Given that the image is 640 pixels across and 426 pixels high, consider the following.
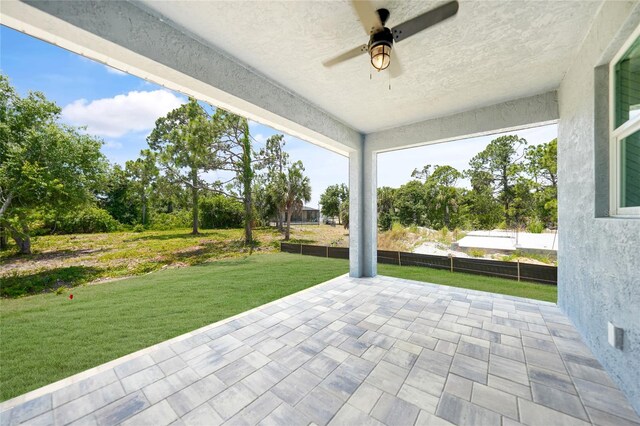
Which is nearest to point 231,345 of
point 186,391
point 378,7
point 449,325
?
point 186,391

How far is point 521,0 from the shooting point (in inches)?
63.8

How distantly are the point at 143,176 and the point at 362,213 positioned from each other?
622 centimetres

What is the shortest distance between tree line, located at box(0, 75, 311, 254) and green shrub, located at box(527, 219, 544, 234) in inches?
281

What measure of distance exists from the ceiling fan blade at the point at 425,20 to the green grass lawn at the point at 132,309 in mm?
3449

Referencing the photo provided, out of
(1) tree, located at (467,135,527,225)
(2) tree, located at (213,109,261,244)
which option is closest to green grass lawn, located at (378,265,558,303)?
(1) tree, located at (467,135,527,225)

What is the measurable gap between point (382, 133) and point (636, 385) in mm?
3976

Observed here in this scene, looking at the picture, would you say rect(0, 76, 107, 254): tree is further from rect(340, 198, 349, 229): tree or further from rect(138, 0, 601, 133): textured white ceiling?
rect(340, 198, 349, 229): tree

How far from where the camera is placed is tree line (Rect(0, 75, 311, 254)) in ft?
12.6

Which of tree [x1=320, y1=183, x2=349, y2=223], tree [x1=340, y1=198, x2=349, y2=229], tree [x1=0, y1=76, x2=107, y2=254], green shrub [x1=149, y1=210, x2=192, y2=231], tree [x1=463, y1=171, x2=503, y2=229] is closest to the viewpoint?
tree [x1=0, y1=76, x2=107, y2=254]

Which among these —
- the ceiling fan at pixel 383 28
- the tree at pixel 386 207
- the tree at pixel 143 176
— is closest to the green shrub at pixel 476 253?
the tree at pixel 386 207

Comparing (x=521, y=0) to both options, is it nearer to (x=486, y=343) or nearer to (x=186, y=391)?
(x=486, y=343)

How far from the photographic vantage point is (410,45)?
2082 millimetres

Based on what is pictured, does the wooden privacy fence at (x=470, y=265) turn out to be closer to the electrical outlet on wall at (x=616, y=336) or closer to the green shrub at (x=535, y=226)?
the green shrub at (x=535, y=226)

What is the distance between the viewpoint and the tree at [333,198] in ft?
34.9
